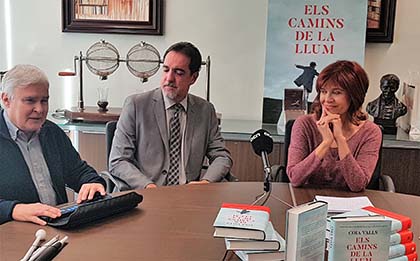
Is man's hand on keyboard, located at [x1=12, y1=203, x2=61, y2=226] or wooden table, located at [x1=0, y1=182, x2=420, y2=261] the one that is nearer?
wooden table, located at [x1=0, y1=182, x2=420, y2=261]

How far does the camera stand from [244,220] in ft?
4.83

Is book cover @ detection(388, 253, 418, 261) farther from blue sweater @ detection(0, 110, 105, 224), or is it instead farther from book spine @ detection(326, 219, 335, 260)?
blue sweater @ detection(0, 110, 105, 224)

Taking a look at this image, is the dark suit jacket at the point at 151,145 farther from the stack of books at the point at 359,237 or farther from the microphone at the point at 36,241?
the stack of books at the point at 359,237

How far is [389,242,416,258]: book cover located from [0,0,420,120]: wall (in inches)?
81.9

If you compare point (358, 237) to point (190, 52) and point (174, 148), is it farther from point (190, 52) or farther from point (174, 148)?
point (190, 52)

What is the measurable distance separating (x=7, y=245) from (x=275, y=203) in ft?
3.18

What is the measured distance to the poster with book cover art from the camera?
3229 millimetres

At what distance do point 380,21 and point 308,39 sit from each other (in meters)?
0.48

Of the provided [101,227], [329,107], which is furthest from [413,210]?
[101,227]

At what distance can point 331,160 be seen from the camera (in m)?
2.36

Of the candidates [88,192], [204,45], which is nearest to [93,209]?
[88,192]

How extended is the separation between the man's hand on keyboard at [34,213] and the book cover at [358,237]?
0.88 metres

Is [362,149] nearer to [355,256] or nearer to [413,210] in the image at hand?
[413,210]

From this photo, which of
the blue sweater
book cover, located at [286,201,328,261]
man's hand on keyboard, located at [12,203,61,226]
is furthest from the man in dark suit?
book cover, located at [286,201,328,261]
